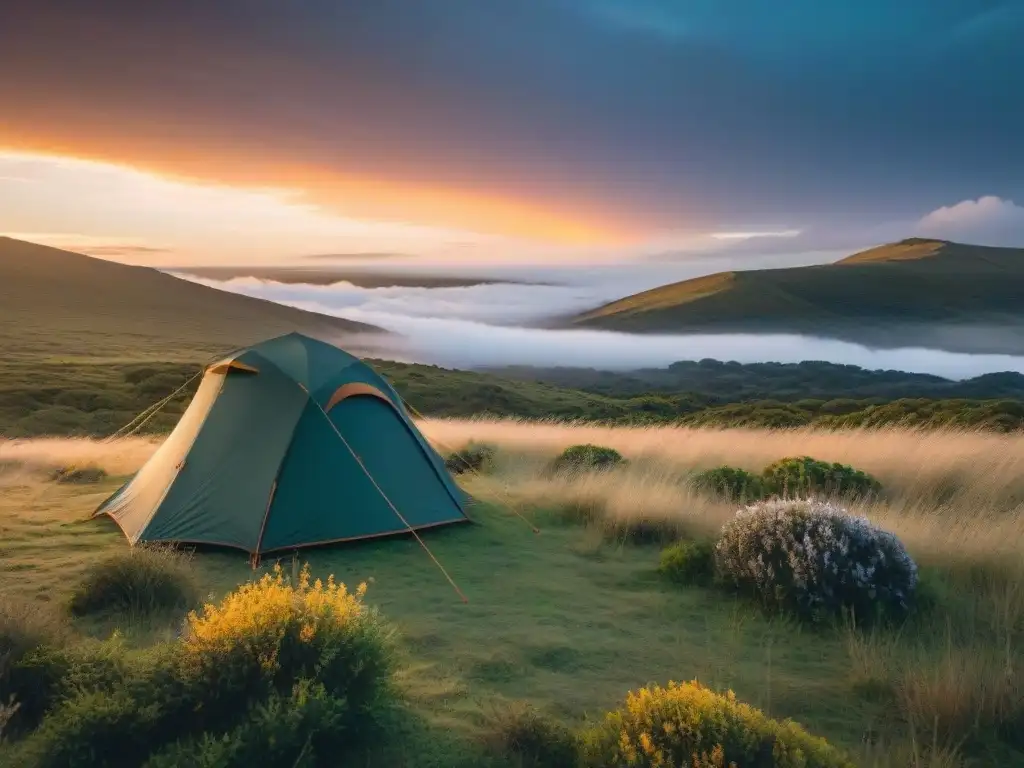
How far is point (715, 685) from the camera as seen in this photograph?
235 inches

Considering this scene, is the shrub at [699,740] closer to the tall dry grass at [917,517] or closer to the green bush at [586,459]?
the tall dry grass at [917,517]

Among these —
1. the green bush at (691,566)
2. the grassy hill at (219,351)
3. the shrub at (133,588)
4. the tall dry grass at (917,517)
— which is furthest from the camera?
the grassy hill at (219,351)

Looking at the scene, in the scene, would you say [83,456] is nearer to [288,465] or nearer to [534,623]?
[288,465]

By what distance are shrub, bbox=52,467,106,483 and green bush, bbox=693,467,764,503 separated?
11.2 meters

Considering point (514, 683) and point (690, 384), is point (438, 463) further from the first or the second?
point (690, 384)

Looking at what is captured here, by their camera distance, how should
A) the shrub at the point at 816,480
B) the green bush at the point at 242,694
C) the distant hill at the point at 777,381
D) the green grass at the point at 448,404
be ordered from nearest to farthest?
the green bush at the point at 242,694, the shrub at the point at 816,480, the green grass at the point at 448,404, the distant hill at the point at 777,381

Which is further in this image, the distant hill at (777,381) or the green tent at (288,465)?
the distant hill at (777,381)

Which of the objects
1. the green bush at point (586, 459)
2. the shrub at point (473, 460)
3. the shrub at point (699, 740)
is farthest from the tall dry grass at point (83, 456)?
the shrub at point (699, 740)

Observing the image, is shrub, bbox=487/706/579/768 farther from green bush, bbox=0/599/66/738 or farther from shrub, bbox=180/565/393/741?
green bush, bbox=0/599/66/738

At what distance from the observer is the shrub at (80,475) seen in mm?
14883

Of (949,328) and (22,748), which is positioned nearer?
(22,748)

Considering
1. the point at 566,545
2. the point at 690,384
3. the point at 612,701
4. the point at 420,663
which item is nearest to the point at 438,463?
the point at 566,545

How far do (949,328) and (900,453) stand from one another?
121 meters

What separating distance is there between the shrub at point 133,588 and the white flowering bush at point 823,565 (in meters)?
5.64
